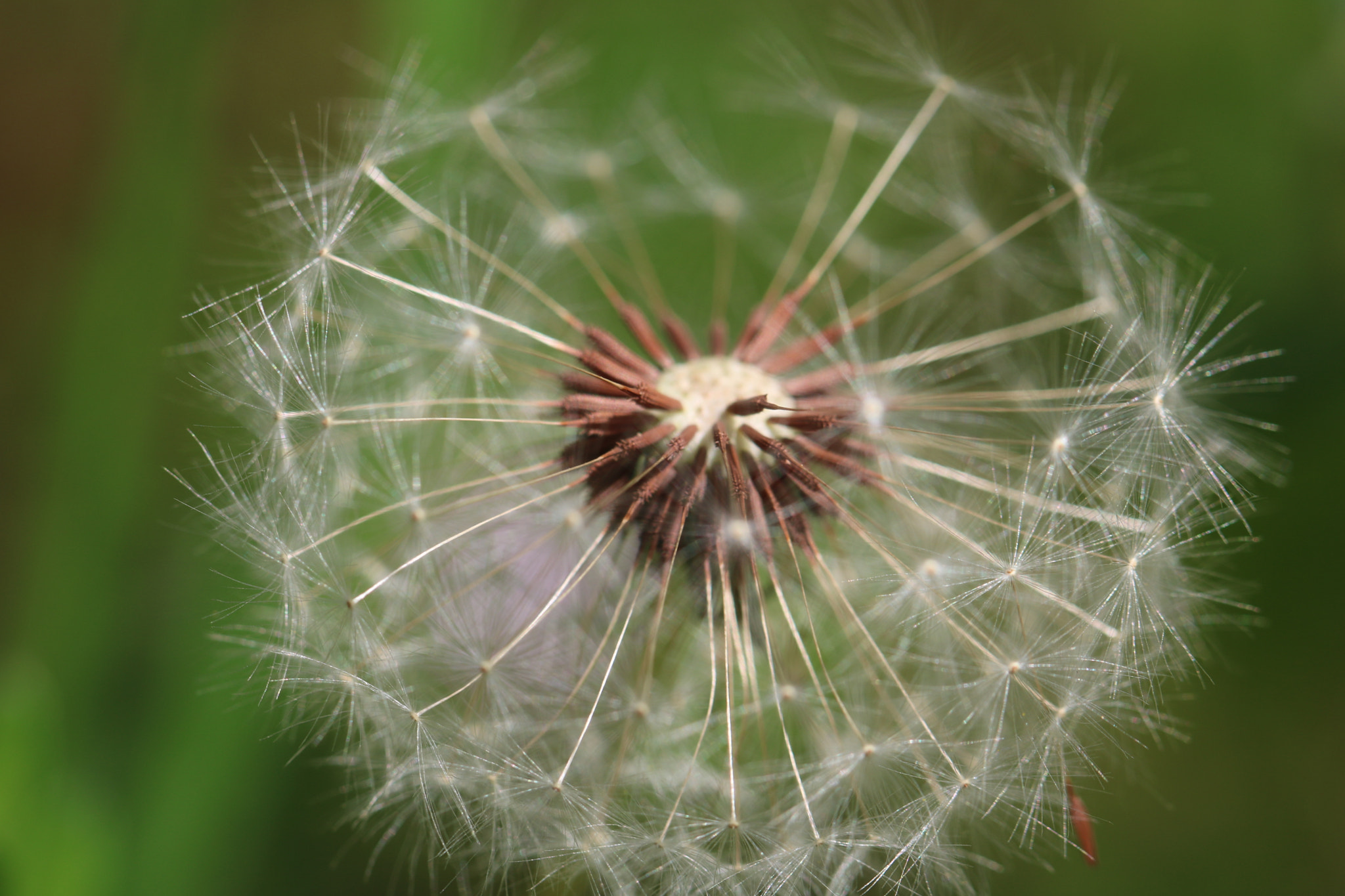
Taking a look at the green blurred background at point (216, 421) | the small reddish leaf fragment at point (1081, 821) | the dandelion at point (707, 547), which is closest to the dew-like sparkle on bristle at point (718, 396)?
the dandelion at point (707, 547)

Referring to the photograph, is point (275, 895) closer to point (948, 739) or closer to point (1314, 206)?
point (948, 739)

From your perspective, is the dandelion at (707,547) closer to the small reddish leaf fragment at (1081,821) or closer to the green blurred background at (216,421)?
the small reddish leaf fragment at (1081,821)

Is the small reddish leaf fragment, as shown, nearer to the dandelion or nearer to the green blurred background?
the dandelion

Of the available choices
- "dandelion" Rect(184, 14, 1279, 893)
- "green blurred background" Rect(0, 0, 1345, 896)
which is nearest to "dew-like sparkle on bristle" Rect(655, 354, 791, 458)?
"dandelion" Rect(184, 14, 1279, 893)

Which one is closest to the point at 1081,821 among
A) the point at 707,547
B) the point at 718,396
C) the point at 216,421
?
the point at 707,547

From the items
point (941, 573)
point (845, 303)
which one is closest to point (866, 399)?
point (941, 573)

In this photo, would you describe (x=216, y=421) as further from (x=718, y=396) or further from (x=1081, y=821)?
(x=1081, y=821)

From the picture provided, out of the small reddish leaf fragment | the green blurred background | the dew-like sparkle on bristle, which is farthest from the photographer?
the green blurred background
